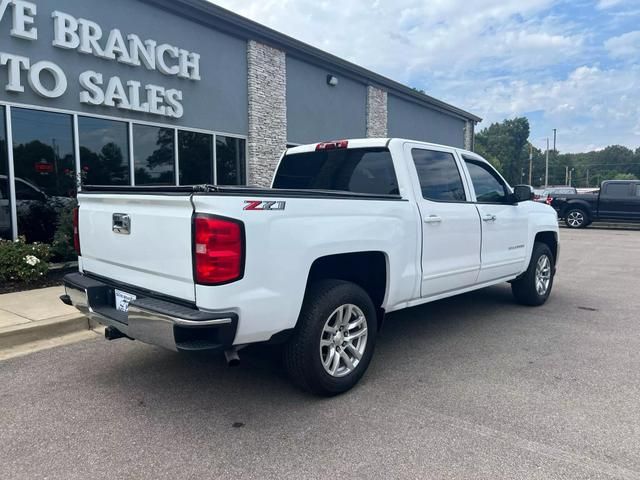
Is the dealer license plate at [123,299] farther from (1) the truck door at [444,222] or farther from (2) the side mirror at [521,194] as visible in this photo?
(2) the side mirror at [521,194]

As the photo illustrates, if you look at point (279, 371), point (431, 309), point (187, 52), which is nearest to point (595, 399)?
point (279, 371)

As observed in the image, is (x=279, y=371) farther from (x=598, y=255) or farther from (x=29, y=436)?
(x=598, y=255)

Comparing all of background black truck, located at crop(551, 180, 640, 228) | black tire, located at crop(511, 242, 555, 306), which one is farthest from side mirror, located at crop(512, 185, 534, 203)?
background black truck, located at crop(551, 180, 640, 228)

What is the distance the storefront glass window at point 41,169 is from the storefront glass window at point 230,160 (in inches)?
141

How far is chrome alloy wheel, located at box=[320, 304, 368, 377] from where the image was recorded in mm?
3676

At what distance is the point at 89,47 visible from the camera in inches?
339

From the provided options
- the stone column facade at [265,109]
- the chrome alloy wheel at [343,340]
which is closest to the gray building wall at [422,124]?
the stone column facade at [265,109]

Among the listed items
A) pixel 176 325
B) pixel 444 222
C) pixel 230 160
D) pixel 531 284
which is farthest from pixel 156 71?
pixel 176 325

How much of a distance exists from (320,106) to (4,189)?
8.78 m

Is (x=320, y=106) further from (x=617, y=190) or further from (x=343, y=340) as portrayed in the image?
(x=617, y=190)

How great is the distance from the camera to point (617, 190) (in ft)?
64.4

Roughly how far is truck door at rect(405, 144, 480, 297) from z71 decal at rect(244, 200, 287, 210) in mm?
1675

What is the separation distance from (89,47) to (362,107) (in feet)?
31.0

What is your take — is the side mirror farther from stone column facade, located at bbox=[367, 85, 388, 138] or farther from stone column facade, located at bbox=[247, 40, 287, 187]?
stone column facade, located at bbox=[367, 85, 388, 138]
